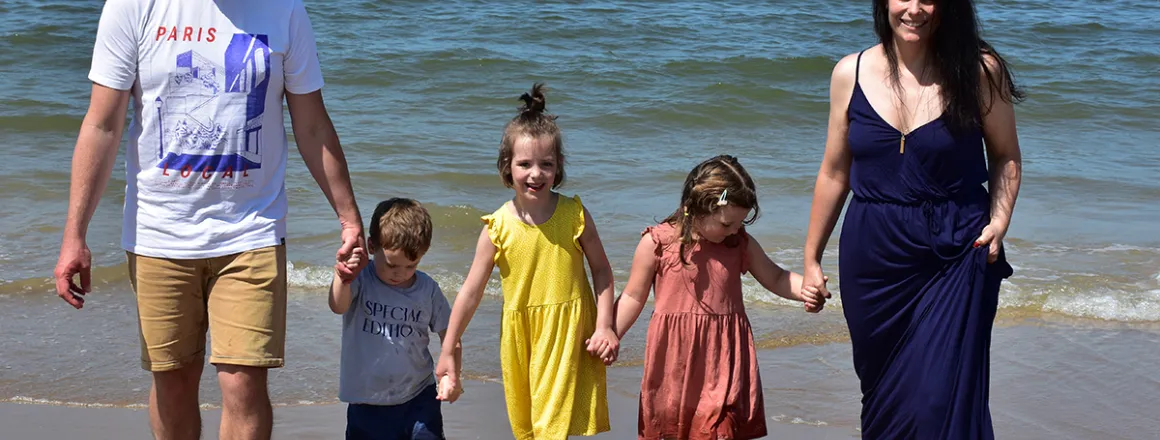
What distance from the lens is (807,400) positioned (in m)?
5.07

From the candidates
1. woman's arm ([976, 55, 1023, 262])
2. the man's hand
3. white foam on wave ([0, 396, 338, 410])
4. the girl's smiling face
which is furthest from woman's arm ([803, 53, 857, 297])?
white foam on wave ([0, 396, 338, 410])

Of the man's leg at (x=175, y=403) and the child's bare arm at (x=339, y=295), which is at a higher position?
the child's bare arm at (x=339, y=295)

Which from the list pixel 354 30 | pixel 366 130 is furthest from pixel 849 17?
pixel 366 130

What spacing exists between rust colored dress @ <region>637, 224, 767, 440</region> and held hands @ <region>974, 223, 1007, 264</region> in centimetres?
75

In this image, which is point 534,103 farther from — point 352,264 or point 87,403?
point 87,403

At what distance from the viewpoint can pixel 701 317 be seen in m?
3.75

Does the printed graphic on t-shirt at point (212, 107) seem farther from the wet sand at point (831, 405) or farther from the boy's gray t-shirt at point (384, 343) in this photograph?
the wet sand at point (831, 405)

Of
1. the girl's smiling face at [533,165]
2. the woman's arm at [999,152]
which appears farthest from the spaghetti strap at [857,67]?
the girl's smiling face at [533,165]

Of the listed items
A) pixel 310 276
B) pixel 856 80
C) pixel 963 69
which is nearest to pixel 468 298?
pixel 856 80

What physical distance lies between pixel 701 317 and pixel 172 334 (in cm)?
157

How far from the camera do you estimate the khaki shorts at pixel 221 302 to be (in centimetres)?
346

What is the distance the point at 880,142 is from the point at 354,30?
12290mm

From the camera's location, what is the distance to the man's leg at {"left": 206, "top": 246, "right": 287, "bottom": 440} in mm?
3451

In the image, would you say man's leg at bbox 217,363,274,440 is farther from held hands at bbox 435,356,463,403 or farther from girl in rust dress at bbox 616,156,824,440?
girl in rust dress at bbox 616,156,824,440
